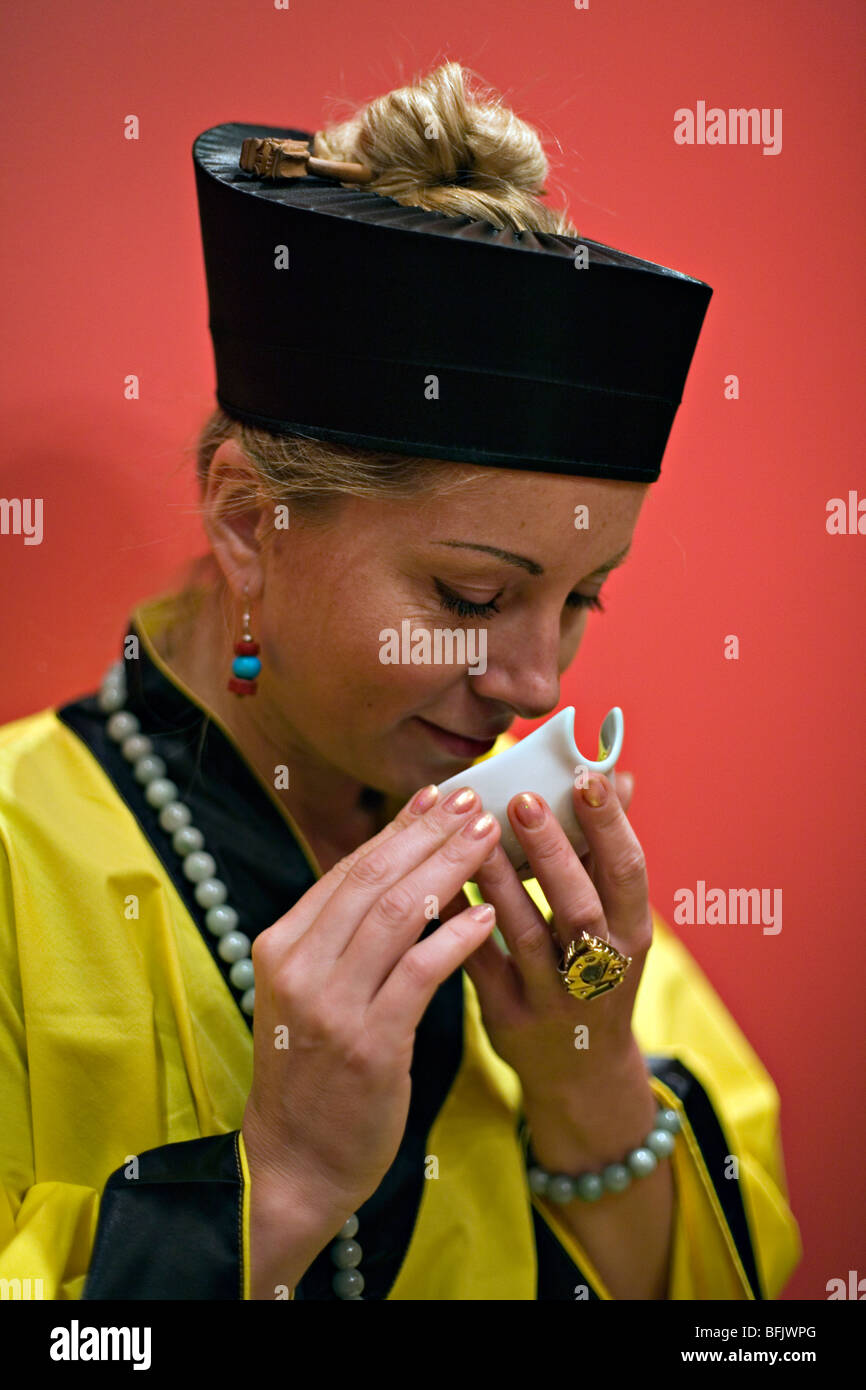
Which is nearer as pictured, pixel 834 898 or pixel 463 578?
pixel 463 578

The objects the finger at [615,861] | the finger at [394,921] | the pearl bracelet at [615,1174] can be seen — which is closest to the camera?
the finger at [394,921]

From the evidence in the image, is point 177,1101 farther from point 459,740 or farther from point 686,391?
point 686,391

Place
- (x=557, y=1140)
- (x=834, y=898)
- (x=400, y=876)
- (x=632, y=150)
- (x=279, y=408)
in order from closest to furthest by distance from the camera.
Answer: (x=400, y=876), (x=279, y=408), (x=557, y=1140), (x=632, y=150), (x=834, y=898)

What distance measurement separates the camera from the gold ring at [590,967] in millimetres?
913

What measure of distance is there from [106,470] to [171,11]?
0.41 meters

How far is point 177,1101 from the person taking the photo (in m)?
0.94

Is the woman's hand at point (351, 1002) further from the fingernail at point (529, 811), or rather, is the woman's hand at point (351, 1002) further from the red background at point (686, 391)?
the red background at point (686, 391)

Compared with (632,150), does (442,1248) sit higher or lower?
lower

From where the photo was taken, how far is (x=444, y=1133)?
106 centimetres

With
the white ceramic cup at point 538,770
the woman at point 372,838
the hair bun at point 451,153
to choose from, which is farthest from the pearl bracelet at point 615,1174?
the hair bun at point 451,153

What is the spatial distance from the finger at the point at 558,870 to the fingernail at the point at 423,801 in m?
0.06

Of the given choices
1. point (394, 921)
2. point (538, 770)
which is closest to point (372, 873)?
point (394, 921)
